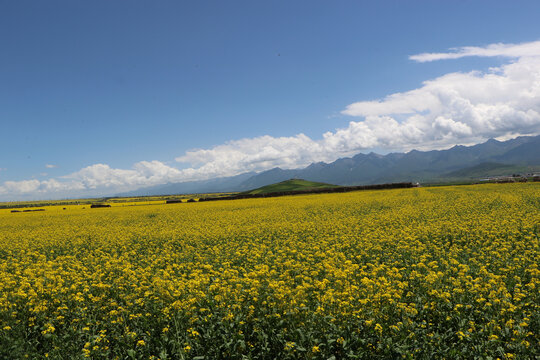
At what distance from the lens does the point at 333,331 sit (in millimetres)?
6367

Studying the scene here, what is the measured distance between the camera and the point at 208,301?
757 centimetres

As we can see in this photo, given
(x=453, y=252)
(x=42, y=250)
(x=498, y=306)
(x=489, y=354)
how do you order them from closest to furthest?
(x=489, y=354) < (x=498, y=306) < (x=453, y=252) < (x=42, y=250)

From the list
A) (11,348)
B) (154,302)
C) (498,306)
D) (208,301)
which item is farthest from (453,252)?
(11,348)

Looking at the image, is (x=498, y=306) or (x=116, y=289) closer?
(x=498, y=306)

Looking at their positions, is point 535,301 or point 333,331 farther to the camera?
point 535,301

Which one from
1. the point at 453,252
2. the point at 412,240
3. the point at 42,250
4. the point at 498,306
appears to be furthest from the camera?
the point at 42,250

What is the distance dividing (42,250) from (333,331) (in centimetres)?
2091

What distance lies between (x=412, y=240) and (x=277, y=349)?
1026 centimetres

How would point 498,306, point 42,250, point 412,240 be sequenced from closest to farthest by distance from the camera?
point 498,306, point 412,240, point 42,250

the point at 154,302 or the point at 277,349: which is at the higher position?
the point at 154,302

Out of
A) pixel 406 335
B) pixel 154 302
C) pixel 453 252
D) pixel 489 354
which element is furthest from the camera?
pixel 453 252

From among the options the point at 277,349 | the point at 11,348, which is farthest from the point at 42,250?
the point at 277,349

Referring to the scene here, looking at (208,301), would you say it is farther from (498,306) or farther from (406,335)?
(498,306)

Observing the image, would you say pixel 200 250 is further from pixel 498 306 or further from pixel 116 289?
pixel 498 306
